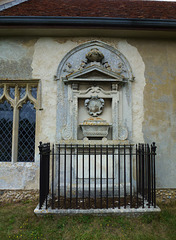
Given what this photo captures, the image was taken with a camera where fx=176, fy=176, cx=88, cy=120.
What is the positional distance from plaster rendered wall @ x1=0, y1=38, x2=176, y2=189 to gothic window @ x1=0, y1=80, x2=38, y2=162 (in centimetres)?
27

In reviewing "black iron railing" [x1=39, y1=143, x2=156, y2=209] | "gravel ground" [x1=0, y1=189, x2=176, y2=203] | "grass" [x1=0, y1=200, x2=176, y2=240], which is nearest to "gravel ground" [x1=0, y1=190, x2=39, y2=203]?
"gravel ground" [x1=0, y1=189, x2=176, y2=203]

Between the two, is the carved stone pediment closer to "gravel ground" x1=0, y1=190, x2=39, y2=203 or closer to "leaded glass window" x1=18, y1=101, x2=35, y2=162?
"leaded glass window" x1=18, y1=101, x2=35, y2=162

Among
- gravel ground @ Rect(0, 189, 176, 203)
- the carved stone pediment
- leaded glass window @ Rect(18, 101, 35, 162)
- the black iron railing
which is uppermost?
the carved stone pediment

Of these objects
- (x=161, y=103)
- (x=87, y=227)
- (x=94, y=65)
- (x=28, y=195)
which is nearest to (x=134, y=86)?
(x=161, y=103)

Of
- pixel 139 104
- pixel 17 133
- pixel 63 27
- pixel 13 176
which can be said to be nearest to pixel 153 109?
pixel 139 104

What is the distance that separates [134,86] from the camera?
4980 mm

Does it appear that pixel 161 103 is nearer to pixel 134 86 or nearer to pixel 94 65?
pixel 134 86

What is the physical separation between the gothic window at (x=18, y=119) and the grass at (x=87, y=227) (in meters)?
1.82

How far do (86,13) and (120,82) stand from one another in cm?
239

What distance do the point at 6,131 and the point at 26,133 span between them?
58 cm

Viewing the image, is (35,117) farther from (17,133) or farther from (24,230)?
(24,230)

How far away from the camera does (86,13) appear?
5301mm

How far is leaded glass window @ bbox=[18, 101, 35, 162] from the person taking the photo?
495cm

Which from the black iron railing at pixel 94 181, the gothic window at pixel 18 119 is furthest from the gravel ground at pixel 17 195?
the gothic window at pixel 18 119
